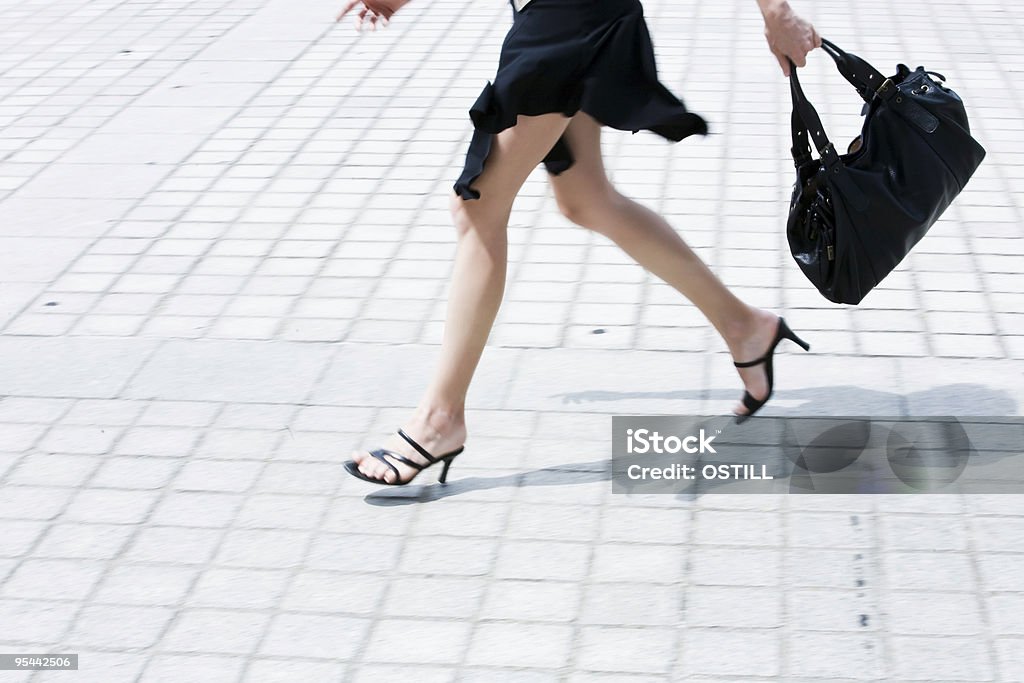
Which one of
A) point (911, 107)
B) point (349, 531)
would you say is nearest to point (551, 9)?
Result: point (911, 107)

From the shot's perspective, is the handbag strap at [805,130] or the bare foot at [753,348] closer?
the handbag strap at [805,130]

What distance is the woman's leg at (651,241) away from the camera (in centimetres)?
351

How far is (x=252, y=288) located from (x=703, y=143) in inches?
83.8

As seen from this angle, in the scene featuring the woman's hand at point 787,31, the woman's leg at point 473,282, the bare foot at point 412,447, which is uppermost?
the woman's hand at point 787,31

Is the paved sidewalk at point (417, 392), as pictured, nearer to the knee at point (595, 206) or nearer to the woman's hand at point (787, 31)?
the knee at point (595, 206)

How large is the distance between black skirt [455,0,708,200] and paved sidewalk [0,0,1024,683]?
90 centimetres

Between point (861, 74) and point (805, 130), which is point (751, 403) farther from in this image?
point (861, 74)

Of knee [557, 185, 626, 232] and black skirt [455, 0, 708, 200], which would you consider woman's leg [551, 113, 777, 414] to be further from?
black skirt [455, 0, 708, 200]

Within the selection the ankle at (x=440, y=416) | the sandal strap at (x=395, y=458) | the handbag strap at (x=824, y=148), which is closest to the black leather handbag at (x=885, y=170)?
the handbag strap at (x=824, y=148)

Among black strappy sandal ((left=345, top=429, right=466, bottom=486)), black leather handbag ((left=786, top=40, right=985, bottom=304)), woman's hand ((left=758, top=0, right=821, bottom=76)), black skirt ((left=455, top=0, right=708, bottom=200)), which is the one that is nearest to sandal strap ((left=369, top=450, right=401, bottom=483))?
black strappy sandal ((left=345, top=429, right=466, bottom=486))

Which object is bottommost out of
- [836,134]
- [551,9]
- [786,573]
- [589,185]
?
[836,134]

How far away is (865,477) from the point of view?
11.3 ft

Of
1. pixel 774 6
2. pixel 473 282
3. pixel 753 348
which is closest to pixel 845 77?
pixel 774 6

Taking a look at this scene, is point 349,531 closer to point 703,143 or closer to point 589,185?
point 589,185
